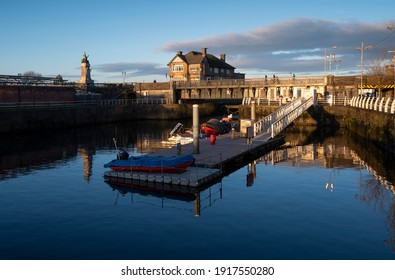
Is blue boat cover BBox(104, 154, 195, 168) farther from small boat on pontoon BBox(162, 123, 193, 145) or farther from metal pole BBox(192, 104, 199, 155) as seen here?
small boat on pontoon BBox(162, 123, 193, 145)

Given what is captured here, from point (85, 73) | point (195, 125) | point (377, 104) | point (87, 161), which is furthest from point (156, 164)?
point (85, 73)

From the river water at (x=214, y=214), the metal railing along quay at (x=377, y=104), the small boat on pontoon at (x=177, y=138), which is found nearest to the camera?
the river water at (x=214, y=214)

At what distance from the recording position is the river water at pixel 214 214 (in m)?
16.2

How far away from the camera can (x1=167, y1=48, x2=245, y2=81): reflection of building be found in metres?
117

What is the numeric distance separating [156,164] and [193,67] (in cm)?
9215

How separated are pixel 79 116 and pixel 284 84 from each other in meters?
37.3

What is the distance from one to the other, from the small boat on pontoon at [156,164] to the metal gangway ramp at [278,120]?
17.5m

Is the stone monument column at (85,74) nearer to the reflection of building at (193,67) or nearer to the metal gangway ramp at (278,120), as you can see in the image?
the reflection of building at (193,67)

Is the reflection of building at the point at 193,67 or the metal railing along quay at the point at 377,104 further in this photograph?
the reflection of building at the point at 193,67

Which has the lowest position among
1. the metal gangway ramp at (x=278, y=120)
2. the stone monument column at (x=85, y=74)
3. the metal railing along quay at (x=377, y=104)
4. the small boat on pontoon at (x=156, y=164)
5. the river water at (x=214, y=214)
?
the river water at (x=214, y=214)

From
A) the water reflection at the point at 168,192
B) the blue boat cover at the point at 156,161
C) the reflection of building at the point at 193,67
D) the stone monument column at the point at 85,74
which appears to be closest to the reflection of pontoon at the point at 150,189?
the water reflection at the point at 168,192

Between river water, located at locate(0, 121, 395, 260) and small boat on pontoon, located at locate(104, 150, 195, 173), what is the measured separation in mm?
1703

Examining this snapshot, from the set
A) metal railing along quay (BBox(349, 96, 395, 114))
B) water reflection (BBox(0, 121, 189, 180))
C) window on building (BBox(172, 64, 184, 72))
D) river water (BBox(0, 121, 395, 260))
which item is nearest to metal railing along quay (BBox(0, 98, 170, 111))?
water reflection (BBox(0, 121, 189, 180))
